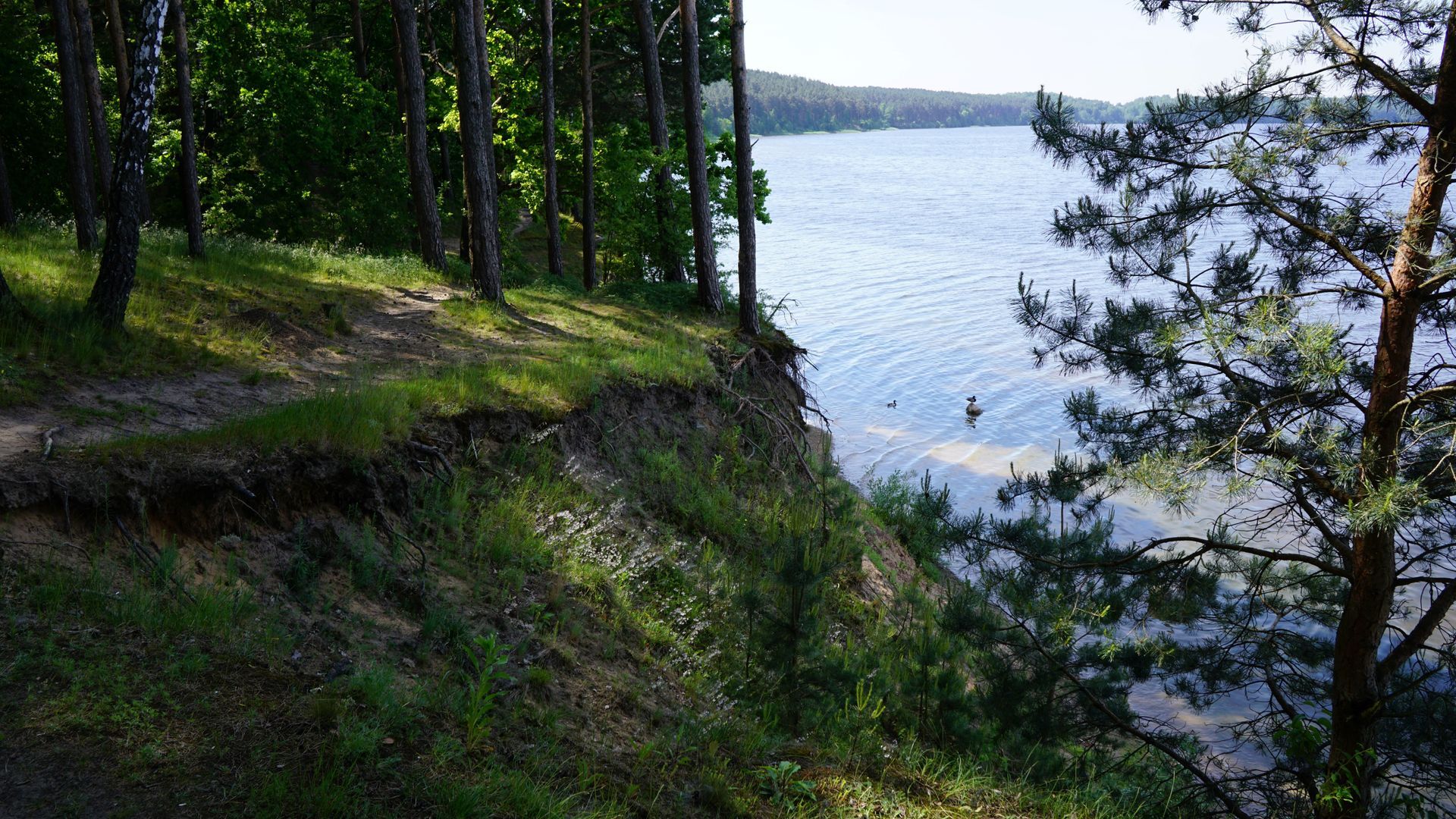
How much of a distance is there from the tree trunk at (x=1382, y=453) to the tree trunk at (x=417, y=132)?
14473 millimetres

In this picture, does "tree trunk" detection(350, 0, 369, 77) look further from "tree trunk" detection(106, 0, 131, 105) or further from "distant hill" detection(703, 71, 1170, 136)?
"distant hill" detection(703, 71, 1170, 136)

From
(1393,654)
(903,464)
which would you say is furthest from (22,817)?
(903,464)

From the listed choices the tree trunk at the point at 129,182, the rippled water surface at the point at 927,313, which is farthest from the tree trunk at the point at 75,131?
the rippled water surface at the point at 927,313

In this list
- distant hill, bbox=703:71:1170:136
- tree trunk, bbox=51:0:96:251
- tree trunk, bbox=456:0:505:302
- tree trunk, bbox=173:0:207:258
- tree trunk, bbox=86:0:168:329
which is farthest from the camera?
distant hill, bbox=703:71:1170:136

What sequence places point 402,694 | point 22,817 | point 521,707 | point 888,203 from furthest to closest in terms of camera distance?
1. point 888,203
2. point 521,707
3. point 402,694
4. point 22,817

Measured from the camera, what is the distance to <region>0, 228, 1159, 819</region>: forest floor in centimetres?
385

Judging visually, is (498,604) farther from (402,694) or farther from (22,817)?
(22,817)

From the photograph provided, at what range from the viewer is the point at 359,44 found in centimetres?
2245

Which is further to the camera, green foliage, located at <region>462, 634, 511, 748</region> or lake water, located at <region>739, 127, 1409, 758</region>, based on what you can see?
lake water, located at <region>739, 127, 1409, 758</region>

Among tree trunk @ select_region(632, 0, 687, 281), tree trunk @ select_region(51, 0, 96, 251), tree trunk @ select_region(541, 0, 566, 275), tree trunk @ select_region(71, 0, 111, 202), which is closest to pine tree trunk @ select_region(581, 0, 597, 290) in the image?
tree trunk @ select_region(541, 0, 566, 275)

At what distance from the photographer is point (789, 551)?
6.39m

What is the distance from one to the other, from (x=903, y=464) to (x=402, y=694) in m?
14.5

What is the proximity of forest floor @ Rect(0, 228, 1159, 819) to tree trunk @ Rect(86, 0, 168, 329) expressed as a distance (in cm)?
30

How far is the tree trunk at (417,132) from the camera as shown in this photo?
1511 cm
